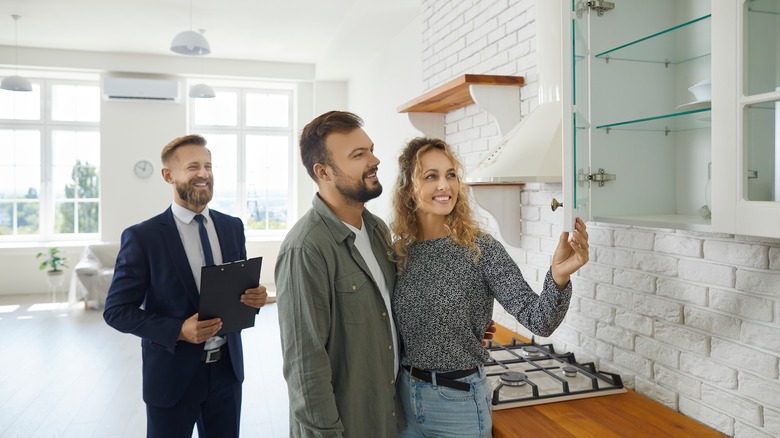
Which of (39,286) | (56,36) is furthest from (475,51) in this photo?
(39,286)

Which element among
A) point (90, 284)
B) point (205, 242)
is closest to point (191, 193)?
point (205, 242)

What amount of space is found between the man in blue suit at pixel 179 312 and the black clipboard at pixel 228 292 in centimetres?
3

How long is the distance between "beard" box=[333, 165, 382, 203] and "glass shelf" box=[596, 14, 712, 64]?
31.8 inches

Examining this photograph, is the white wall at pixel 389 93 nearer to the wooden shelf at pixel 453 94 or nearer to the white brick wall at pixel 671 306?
the wooden shelf at pixel 453 94

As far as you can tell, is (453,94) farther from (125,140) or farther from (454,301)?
(125,140)

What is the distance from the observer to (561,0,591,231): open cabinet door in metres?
1.58

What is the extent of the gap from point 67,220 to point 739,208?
30.1 feet

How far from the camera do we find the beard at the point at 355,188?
1564 millimetres

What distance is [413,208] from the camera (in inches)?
67.0

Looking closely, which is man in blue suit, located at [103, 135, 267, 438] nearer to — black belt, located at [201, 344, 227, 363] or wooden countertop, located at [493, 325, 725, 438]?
black belt, located at [201, 344, 227, 363]

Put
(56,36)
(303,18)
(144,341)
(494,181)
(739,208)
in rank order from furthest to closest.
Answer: (56,36), (303,18), (144,341), (494,181), (739,208)

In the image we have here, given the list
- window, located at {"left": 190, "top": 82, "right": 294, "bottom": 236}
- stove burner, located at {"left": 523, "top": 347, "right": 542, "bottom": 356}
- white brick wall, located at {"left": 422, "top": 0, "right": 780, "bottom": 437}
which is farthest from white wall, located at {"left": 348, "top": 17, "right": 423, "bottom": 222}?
stove burner, located at {"left": 523, "top": 347, "right": 542, "bottom": 356}

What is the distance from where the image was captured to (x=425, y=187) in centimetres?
164

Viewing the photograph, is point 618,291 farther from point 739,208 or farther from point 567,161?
point 739,208
